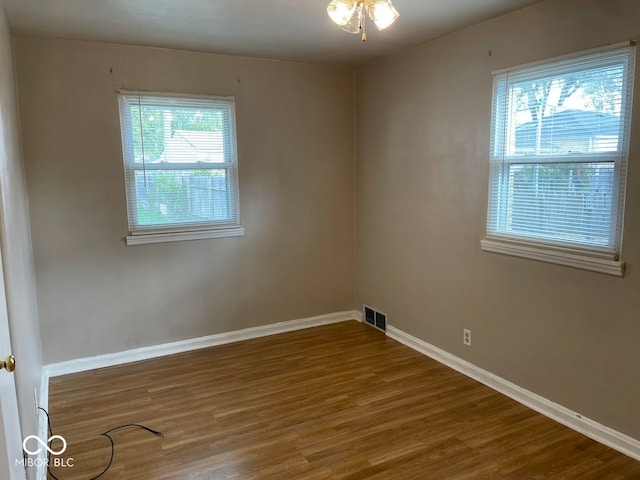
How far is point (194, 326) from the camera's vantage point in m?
4.07

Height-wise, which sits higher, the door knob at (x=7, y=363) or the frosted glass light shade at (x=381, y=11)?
the frosted glass light shade at (x=381, y=11)

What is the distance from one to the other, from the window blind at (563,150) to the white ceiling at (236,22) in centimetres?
55

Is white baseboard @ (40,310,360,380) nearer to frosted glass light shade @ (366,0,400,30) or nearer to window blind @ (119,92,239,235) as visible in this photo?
window blind @ (119,92,239,235)

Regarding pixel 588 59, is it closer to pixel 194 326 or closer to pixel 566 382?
pixel 566 382

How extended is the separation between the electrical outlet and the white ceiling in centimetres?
220

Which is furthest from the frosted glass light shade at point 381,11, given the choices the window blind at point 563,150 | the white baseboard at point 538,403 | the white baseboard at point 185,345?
the white baseboard at point 185,345

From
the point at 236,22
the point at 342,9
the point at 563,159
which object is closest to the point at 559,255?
the point at 563,159

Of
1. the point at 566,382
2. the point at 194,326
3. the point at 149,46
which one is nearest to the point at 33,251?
the point at 194,326

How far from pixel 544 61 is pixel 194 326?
3.33 meters

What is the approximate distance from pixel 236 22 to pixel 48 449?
281 cm

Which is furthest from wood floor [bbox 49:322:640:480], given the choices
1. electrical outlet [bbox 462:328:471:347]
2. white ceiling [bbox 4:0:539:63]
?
white ceiling [bbox 4:0:539:63]

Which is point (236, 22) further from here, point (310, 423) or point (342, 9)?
point (310, 423)

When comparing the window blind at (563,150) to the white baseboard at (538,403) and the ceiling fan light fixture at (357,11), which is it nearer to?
the white baseboard at (538,403)

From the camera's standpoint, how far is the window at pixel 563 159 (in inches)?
96.4
